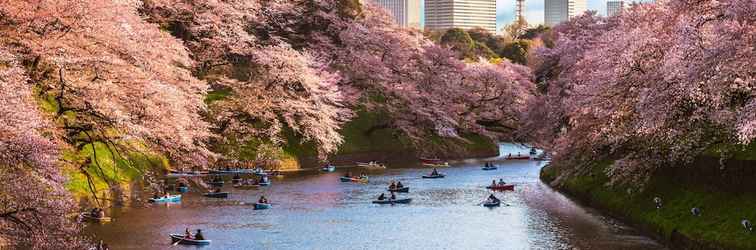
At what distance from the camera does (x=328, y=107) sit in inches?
3159

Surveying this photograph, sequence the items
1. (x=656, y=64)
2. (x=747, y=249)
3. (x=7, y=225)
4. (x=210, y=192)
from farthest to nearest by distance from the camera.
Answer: (x=210, y=192), (x=656, y=64), (x=747, y=249), (x=7, y=225)

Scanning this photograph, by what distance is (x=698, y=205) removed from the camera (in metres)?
39.4

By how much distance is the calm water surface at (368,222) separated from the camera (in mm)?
40469

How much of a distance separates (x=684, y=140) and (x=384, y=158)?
172 ft

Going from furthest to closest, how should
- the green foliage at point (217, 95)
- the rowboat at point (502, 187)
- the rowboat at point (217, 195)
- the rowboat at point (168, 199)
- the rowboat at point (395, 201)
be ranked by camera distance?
the green foliage at point (217, 95) < the rowboat at point (502, 187) < the rowboat at point (217, 195) < the rowboat at point (395, 201) < the rowboat at point (168, 199)

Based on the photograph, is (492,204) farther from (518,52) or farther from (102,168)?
(518,52)

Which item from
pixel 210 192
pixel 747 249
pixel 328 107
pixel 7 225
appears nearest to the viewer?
pixel 7 225

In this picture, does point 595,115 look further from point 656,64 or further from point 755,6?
point 755,6

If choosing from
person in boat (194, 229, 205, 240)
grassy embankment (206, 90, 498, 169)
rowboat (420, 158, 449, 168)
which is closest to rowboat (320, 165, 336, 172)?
grassy embankment (206, 90, 498, 169)

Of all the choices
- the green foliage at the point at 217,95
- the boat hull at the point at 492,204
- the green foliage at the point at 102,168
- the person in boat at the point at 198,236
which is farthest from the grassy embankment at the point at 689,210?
the green foliage at the point at 217,95

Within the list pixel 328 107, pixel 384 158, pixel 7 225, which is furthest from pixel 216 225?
pixel 384 158

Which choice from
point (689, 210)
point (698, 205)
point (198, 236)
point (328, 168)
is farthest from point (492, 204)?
point (328, 168)

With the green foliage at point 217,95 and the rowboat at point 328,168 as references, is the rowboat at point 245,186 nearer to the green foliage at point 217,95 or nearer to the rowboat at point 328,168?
the green foliage at point 217,95

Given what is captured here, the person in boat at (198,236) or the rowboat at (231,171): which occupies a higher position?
the rowboat at (231,171)
